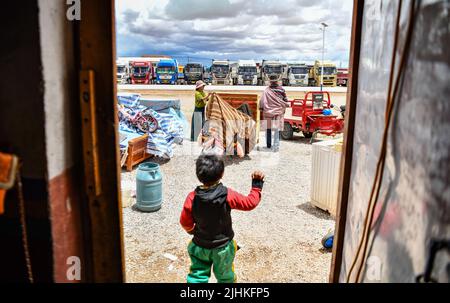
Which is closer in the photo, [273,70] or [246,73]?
[273,70]

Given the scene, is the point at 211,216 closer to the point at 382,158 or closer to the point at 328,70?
the point at 382,158

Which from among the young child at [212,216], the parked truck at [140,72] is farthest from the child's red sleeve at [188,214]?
the parked truck at [140,72]

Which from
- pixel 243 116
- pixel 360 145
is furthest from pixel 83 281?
pixel 243 116

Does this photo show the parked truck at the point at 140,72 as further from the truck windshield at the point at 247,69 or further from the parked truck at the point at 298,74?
the parked truck at the point at 298,74

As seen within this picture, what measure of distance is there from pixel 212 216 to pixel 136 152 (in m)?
6.17

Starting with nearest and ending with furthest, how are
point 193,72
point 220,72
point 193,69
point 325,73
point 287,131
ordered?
point 287,131, point 325,73, point 220,72, point 193,72, point 193,69

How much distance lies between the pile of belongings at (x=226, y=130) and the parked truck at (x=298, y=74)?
80.6 feet

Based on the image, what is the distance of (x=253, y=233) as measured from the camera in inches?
227

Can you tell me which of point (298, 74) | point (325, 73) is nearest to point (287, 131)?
point (298, 74)

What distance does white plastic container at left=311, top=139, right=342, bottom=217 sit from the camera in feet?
19.9

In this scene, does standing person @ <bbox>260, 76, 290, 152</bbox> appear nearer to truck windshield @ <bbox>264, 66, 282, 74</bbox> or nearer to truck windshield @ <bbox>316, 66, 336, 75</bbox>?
truck windshield @ <bbox>316, 66, 336, 75</bbox>

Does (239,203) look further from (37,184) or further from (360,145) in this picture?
(37,184)

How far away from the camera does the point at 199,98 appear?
10.7m

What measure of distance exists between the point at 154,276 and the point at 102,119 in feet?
9.62
